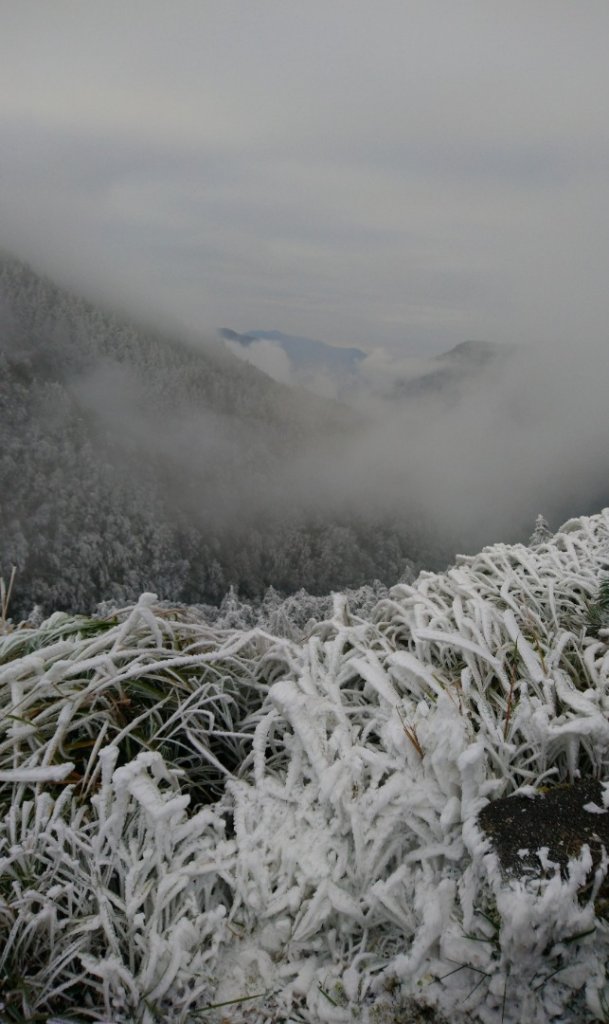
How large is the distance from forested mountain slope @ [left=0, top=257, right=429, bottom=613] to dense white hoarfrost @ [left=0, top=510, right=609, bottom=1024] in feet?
362

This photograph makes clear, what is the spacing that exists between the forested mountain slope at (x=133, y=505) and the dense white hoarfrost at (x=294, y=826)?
110m

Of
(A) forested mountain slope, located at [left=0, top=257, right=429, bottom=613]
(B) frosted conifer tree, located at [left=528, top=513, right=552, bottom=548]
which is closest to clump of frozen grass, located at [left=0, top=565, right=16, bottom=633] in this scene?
(B) frosted conifer tree, located at [left=528, top=513, right=552, bottom=548]

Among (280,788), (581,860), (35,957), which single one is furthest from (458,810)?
(35,957)

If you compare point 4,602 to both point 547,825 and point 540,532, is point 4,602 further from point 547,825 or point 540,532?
point 540,532

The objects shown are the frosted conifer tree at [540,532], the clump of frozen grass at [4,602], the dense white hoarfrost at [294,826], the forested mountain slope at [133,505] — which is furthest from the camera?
the forested mountain slope at [133,505]

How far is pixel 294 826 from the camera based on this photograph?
196 centimetres

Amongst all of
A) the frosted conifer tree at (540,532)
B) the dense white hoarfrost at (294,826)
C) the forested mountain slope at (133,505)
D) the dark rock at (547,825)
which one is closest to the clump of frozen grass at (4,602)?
the dense white hoarfrost at (294,826)

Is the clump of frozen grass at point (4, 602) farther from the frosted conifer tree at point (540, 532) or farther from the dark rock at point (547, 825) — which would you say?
the frosted conifer tree at point (540, 532)

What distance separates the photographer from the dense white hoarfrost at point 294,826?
1607 mm

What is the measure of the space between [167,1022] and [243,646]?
1288 mm

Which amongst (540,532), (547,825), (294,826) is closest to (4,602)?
(294,826)

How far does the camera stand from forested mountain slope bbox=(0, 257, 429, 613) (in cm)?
12925

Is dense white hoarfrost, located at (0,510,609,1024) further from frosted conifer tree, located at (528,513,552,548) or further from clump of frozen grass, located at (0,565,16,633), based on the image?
frosted conifer tree, located at (528,513,552,548)

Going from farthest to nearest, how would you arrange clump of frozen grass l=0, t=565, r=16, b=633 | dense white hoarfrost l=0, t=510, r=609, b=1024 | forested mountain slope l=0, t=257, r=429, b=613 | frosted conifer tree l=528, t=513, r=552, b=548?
forested mountain slope l=0, t=257, r=429, b=613 → frosted conifer tree l=528, t=513, r=552, b=548 → clump of frozen grass l=0, t=565, r=16, b=633 → dense white hoarfrost l=0, t=510, r=609, b=1024
